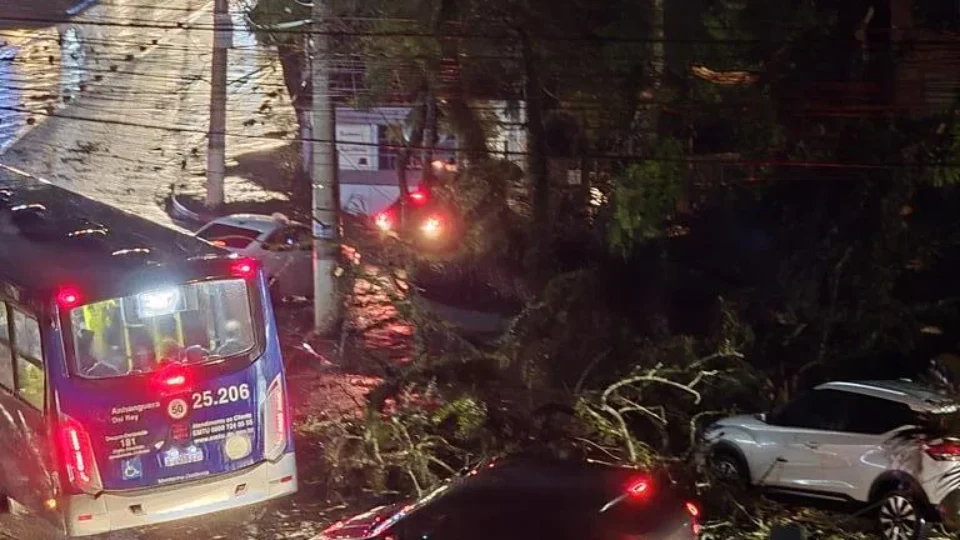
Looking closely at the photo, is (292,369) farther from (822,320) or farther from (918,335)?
(918,335)

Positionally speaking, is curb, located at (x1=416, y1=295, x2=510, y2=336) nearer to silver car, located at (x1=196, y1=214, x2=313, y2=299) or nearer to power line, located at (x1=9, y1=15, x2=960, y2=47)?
silver car, located at (x1=196, y1=214, x2=313, y2=299)

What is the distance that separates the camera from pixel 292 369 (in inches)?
566

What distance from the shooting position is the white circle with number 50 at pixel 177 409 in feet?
32.0

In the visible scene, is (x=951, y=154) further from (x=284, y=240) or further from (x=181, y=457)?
(x=284, y=240)

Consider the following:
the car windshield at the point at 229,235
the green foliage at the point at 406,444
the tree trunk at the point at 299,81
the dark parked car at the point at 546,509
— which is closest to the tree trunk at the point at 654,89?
the green foliage at the point at 406,444

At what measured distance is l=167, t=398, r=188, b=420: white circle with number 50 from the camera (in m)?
9.75

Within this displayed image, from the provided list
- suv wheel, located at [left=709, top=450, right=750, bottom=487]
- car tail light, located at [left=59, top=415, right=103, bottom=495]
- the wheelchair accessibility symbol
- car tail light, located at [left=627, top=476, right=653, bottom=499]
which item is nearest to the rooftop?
suv wheel, located at [left=709, top=450, right=750, bottom=487]

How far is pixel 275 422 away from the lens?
10344mm

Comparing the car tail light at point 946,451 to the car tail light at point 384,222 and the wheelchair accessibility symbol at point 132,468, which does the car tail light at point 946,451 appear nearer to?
the wheelchair accessibility symbol at point 132,468

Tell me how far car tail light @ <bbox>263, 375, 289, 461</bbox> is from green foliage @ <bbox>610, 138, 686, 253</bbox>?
4.99 meters

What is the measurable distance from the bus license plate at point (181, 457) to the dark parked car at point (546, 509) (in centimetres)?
298

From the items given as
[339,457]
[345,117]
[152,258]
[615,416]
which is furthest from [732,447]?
[345,117]

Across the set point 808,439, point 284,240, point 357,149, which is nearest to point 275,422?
point 808,439

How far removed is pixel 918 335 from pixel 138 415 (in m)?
9.14
